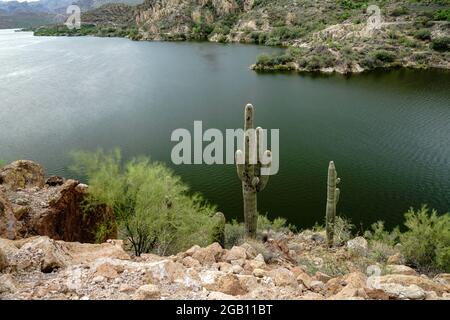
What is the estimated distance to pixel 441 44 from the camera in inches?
2638

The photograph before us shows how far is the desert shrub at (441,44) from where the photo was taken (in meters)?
66.4

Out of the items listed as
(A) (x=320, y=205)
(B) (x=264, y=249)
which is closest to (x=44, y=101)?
(A) (x=320, y=205)

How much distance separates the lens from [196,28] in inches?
4872

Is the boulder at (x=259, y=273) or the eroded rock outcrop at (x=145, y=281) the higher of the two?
the eroded rock outcrop at (x=145, y=281)

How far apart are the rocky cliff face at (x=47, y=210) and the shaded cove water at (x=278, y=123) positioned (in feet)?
32.8

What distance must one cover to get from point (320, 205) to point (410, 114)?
872 inches

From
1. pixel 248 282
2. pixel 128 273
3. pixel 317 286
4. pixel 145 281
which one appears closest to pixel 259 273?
pixel 248 282

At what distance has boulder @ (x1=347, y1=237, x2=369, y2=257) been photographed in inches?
605

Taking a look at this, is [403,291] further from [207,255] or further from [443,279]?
[207,255]

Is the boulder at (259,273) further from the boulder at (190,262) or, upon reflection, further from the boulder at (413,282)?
the boulder at (413,282)

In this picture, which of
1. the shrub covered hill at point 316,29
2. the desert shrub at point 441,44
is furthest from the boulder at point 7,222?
the desert shrub at point 441,44

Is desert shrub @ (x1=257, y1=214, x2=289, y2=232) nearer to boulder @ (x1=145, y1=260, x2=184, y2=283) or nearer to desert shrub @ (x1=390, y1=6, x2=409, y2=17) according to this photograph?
boulder @ (x1=145, y1=260, x2=184, y2=283)

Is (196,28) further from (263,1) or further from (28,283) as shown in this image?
(28,283)

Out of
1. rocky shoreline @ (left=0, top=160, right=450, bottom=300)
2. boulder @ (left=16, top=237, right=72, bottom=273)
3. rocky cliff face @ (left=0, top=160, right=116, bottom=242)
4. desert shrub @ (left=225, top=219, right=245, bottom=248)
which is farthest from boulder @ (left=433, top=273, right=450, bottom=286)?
rocky cliff face @ (left=0, top=160, right=116, bottom=242)
